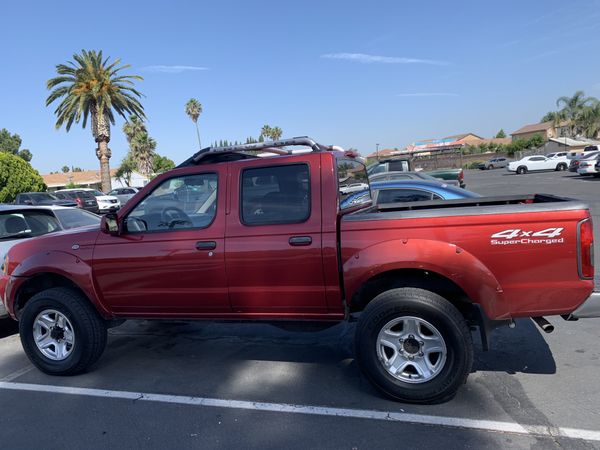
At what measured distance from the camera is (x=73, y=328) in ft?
13.7

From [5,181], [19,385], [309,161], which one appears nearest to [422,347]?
[309,161]

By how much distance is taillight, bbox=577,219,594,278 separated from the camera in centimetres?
305

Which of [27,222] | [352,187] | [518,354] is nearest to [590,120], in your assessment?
[518,354]

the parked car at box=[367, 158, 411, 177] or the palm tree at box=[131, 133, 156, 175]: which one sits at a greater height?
the palm tree at box=[131, 133, 156, 175]

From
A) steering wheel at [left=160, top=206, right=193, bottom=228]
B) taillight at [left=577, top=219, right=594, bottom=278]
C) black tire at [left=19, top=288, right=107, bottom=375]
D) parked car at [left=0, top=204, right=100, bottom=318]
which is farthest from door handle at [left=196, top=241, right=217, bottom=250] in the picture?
parked car at [left=0, top=204, right=100, bottom=318]

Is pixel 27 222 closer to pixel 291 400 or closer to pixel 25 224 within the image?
pixel 25 224

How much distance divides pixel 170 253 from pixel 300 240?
1160 millimetres

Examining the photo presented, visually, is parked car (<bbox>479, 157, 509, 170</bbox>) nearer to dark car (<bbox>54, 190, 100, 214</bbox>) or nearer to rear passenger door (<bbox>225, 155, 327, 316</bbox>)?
dark car (<bbox>54, 190, 100, 214</bbox>)

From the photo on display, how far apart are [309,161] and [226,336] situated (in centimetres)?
247

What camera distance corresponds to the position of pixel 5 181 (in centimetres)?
2614

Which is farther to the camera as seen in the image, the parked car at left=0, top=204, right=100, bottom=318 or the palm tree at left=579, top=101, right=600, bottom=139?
the palm tree at left=579, top=101, right=600, bottom=139

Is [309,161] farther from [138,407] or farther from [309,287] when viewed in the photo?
[138,407]

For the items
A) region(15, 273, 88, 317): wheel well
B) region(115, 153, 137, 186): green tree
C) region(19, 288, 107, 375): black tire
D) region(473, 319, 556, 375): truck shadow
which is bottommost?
region(473, 319, 556, 375): truck shadow

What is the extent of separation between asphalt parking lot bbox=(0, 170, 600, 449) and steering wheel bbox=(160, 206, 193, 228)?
1408mm
